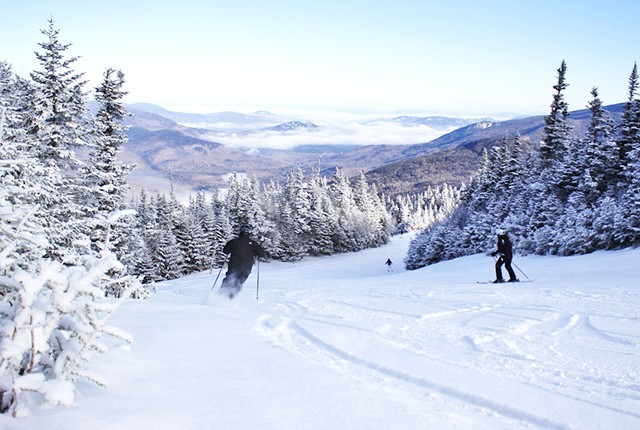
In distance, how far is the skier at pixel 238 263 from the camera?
1131cm

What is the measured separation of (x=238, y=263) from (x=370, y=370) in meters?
7.42

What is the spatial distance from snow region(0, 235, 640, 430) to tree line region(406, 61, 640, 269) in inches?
501

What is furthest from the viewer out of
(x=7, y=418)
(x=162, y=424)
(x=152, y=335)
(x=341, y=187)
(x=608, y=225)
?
(x=341, y=187)

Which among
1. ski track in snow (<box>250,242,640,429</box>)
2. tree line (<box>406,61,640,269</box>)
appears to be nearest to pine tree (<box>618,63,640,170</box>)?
tree line (<box>406,61,640,269</box>)

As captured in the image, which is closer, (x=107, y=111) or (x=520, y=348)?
(x=520, y=348)

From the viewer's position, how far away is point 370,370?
14.9 feet

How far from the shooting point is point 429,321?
24.4 feet

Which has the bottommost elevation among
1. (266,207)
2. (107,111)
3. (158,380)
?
(266,207)

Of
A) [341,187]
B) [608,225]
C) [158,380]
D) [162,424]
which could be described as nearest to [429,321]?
[158,380]

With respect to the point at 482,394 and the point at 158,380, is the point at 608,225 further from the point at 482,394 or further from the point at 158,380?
the point at 158,380

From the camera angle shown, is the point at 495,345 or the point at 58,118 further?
the point at 58,118

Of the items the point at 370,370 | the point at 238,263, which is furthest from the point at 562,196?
the point at 370,370

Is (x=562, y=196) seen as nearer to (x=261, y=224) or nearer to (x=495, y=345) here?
(x=495, y=345)

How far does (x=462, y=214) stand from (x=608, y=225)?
2514 cm
